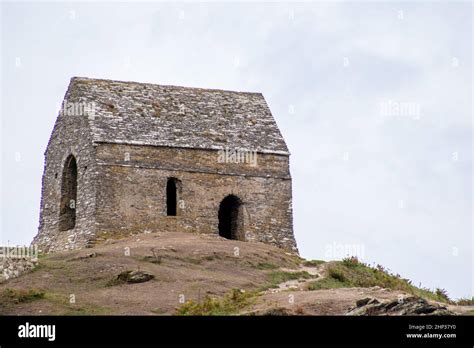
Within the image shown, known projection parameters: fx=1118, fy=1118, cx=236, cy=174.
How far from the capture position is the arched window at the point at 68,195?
1818 inches

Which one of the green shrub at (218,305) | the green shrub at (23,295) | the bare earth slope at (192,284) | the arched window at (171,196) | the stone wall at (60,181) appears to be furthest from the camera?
the arched window at (171,196)

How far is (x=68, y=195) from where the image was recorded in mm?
46562

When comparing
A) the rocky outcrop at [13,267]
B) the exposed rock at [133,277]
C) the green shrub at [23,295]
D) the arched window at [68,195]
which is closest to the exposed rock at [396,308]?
the exposed rock at [133,277]

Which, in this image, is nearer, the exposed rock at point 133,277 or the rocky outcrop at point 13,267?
the exposed rock at point 133,277

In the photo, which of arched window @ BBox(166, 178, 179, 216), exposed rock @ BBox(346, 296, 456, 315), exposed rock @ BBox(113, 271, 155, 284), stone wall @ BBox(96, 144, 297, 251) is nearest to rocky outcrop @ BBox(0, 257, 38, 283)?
exposed rock @ BBox(113, 271, 155, 284)

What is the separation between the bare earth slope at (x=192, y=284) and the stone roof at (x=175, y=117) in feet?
14.9

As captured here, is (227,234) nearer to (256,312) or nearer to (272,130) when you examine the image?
(272,130)

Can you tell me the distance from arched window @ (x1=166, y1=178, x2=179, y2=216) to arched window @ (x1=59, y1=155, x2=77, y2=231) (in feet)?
12.9

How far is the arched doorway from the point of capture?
46.4 m

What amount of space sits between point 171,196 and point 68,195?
14.2 feet

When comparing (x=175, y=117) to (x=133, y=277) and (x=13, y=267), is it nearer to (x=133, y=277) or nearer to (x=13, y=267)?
(x=13, y=267)

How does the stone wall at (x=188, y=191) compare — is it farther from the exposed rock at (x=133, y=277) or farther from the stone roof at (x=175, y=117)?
the exposed rock at (x=133, y=277)

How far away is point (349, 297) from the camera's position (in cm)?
3209
